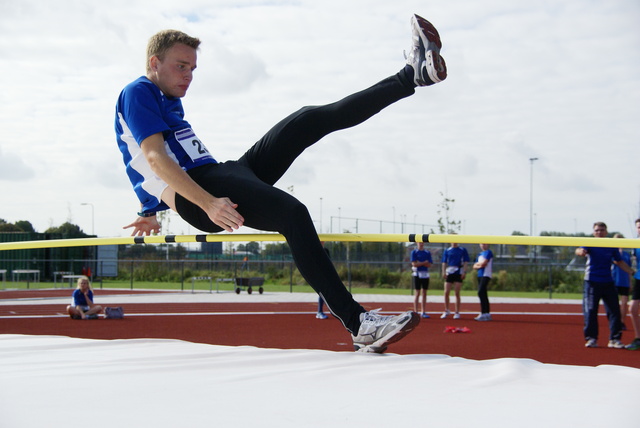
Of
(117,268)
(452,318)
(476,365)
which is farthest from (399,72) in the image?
(117,268)

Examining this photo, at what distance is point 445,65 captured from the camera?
259cm

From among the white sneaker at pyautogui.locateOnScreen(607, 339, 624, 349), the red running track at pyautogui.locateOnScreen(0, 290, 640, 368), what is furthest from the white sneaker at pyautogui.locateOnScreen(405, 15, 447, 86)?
the white sneaker at pyautogui.locateOnScreen(607, 339, 624, 349)

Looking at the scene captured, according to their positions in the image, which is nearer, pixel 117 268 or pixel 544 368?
pixel 544 368

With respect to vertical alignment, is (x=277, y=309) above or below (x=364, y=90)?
below

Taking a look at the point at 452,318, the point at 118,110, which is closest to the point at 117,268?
the point at 452,318

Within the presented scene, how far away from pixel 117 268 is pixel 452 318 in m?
22.1

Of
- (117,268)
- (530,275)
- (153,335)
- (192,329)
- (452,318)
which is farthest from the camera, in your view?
(117,268)

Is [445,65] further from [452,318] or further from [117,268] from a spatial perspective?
[117,268]

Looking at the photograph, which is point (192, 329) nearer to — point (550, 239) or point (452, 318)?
point (452, 318)

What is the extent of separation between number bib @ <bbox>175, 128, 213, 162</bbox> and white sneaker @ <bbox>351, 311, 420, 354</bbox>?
0.94 metres

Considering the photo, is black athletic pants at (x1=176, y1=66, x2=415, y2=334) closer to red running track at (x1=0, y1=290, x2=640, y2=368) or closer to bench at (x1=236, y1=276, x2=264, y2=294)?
red running track at (x1=0, y1=290, x2=640, y2=368)

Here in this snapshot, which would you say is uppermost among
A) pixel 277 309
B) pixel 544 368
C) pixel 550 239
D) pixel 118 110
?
pixel 118 110

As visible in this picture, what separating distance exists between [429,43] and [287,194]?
32.7 inches

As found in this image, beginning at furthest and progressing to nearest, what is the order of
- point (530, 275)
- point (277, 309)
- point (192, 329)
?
point (530, 275) < point (277, 309) < point (192, 329)
